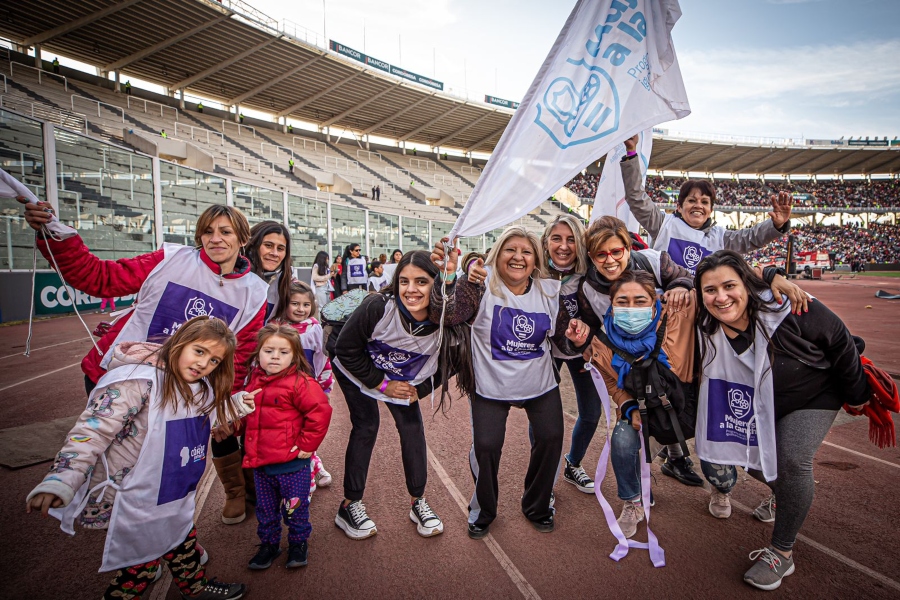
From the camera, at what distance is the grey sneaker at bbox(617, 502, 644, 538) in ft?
8.55

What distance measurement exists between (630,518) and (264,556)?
2.18m

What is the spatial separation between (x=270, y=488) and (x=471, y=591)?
1.24 m

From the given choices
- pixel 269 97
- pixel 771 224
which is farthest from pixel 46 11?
pixel 771 224

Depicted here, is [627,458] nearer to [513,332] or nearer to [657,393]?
[657,393]

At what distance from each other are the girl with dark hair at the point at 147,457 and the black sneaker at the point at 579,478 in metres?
2.31

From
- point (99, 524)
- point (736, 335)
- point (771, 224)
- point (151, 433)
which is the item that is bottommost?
point (99, 524)

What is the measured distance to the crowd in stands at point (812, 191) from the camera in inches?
1983

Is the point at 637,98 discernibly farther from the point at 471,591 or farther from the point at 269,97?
the point at 269,97

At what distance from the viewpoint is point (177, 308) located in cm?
243

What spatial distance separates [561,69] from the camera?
2500 mm

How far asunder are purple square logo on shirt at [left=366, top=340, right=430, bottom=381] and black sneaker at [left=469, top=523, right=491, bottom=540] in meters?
1.00

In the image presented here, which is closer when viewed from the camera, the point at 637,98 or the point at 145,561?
the point at 145,561

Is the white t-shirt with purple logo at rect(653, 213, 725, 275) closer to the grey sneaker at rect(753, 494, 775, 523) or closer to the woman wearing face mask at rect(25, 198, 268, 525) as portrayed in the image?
the grey sneaker at rect(753, 494, 775, 523)

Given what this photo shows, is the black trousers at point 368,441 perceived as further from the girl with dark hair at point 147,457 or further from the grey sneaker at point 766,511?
the grey sneaker at point 766,511
